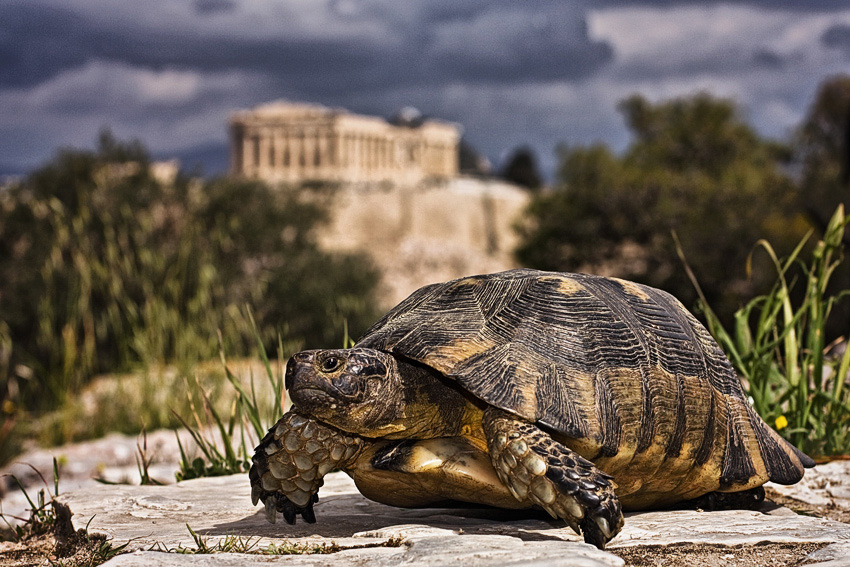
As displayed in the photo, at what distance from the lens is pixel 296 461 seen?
3.14m

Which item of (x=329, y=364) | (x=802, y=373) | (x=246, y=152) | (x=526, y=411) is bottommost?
(x=802, y=373)

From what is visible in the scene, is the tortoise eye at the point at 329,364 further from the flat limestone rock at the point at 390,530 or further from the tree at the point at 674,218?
the tree at the point at 674,218

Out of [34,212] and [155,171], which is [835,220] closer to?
[34,212]

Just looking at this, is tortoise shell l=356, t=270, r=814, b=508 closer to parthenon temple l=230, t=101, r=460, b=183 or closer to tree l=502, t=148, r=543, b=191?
tree l=502, t=148, r=543, b=191

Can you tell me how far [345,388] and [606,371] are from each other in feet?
3.06

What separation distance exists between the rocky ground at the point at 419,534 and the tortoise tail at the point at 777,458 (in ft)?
0.53

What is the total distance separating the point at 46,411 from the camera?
930 cm

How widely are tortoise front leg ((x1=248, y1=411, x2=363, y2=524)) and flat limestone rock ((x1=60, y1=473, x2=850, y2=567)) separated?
0.30ft

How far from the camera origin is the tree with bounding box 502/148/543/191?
86938 millimetres

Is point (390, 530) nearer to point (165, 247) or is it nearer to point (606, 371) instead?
point (606, 371)

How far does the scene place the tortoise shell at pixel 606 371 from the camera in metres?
2.95

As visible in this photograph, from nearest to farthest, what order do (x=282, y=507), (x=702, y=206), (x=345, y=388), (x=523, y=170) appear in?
(x=345, y=388)
(x=282, y=507)
(x=702, y=206)
(x=523, y=170)

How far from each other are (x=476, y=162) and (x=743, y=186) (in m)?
102

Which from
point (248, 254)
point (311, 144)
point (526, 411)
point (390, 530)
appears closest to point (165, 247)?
point (248, 254)
